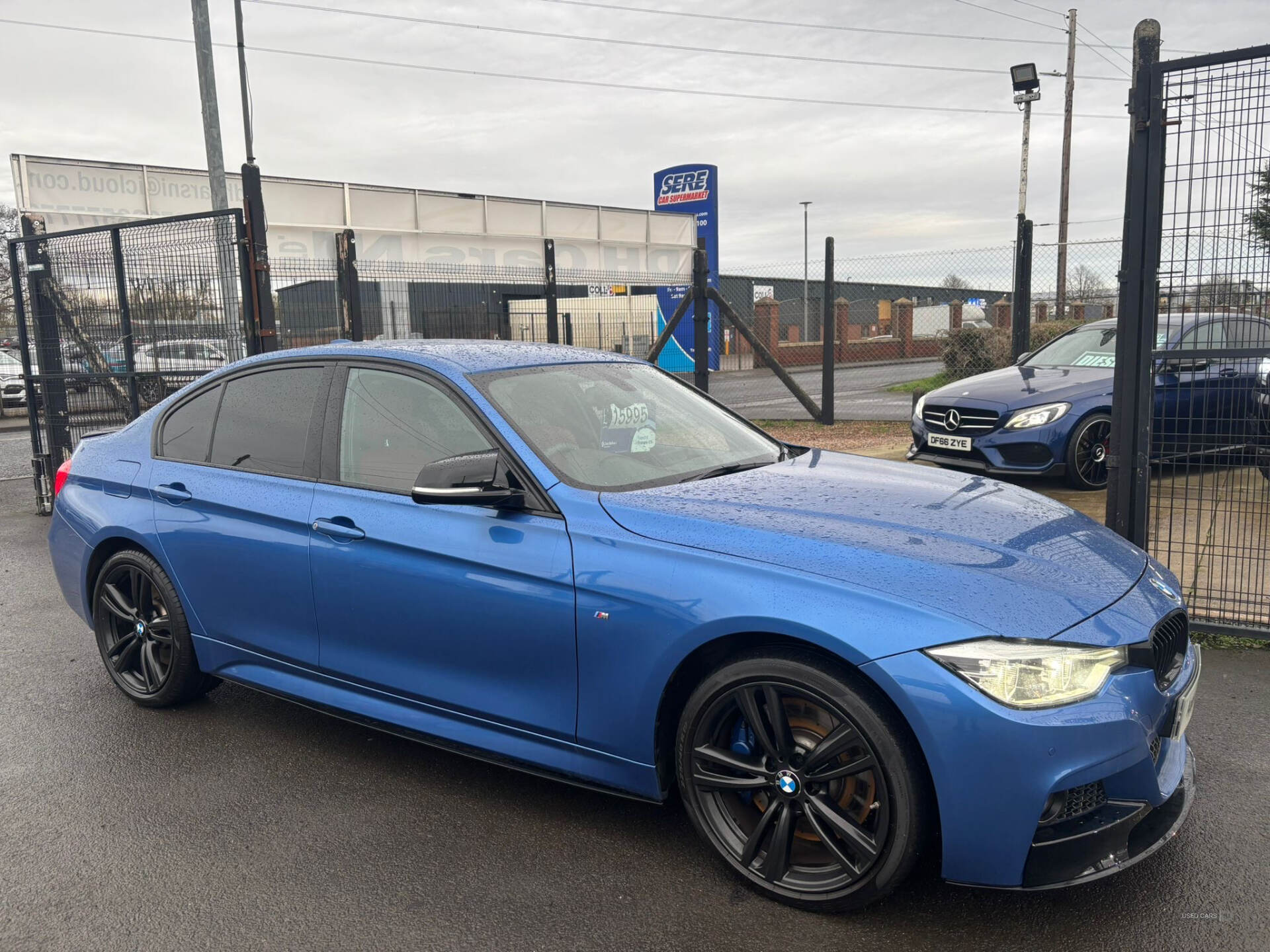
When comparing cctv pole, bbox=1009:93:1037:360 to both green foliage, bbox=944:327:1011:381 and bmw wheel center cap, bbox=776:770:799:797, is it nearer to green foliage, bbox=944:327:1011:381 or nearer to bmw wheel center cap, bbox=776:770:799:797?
green foliage, bbox=944:327:1011:381

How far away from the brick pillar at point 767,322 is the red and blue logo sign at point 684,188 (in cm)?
753

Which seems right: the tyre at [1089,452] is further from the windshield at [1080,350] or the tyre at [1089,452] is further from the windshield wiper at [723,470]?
the windshield wiper at [723,470]

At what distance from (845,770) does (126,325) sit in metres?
8.58

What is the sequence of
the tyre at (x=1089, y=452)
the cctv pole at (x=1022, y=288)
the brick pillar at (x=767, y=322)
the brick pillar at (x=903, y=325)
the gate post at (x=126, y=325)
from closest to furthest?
the tyre at (x=1089, y=452) < the gate post at (x=126, y=325) < the cctv pole at (x=1022, y=288) < the brick pillar at (x=767, y=322) < the brick pillar at (x=903, y=325)

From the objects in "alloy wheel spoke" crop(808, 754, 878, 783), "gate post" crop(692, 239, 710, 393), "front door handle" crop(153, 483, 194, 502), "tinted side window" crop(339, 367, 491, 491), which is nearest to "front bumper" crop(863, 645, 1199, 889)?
"alloy wheel spoke" crop(808, 754, 878, 783)

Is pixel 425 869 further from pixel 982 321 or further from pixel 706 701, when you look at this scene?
pixel 982 321

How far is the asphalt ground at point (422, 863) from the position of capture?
9.07 ft

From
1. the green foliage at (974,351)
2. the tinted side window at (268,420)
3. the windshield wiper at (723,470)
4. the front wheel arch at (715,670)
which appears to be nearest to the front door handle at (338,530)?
the tinted side window at (268,420)

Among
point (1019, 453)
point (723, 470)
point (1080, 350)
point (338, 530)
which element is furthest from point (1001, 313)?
point (338, 530)

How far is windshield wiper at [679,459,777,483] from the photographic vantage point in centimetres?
357

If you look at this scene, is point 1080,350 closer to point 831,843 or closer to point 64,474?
point 831,843

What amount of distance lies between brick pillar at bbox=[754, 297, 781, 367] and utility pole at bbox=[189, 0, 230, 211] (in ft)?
36.7

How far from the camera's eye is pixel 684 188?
101 ft

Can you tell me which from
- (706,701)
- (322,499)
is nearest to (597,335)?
(322,499)
